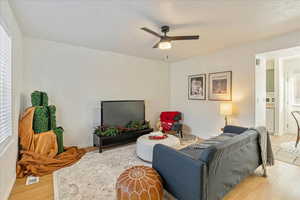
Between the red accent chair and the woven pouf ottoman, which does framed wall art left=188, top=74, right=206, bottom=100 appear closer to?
the red accent chair

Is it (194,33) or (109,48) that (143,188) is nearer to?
(194,33)

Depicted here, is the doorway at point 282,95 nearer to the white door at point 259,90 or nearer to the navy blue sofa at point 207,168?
the white door at point 259,90

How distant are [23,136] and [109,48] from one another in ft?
8.33

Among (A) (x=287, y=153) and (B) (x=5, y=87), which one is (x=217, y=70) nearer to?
(A) (x=287, y=153)

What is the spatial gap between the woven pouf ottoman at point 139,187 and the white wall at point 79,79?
8.00 ft

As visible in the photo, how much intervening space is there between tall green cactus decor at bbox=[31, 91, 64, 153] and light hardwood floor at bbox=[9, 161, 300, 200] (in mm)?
820

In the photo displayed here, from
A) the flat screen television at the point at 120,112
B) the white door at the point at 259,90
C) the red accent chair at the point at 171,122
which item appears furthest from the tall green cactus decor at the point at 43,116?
the white door at the point at 259,90

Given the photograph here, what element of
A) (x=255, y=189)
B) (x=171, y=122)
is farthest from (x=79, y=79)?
(x=255, y=189)

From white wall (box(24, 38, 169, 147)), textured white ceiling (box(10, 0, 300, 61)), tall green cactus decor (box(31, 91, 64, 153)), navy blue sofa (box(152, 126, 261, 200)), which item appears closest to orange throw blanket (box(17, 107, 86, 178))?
tall green cactus decor (box(31, 91, 64, 153))

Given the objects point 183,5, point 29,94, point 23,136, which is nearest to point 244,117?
point 183,5

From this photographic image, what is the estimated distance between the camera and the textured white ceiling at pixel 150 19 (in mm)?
1956

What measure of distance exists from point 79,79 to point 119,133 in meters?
1.62

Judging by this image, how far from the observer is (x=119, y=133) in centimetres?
363

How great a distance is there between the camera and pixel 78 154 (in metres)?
3.13
